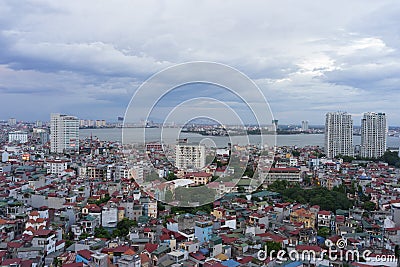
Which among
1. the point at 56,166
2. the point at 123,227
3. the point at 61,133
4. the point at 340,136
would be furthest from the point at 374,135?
the point at 123,227

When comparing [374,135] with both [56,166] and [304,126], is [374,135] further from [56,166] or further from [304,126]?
[304,126]

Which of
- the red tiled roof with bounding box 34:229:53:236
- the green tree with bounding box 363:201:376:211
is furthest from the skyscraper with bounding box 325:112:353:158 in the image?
the red tiled roof with bounding box 34:229:53:236

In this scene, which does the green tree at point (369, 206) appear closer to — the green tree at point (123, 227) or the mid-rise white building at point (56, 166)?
the green tree at point (123, 227)

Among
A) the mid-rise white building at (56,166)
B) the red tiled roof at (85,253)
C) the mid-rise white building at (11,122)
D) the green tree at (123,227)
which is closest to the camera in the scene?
the red tiled roof at (85,253)

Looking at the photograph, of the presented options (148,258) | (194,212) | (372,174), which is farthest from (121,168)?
(372,174)

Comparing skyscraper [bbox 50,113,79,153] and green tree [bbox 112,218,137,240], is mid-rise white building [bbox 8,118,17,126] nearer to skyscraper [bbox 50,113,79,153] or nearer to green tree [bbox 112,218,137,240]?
skyscraper [bbox 50,113,79,153]

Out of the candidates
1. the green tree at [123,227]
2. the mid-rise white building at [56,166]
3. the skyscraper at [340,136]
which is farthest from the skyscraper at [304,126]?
the green tree at [123,227]
